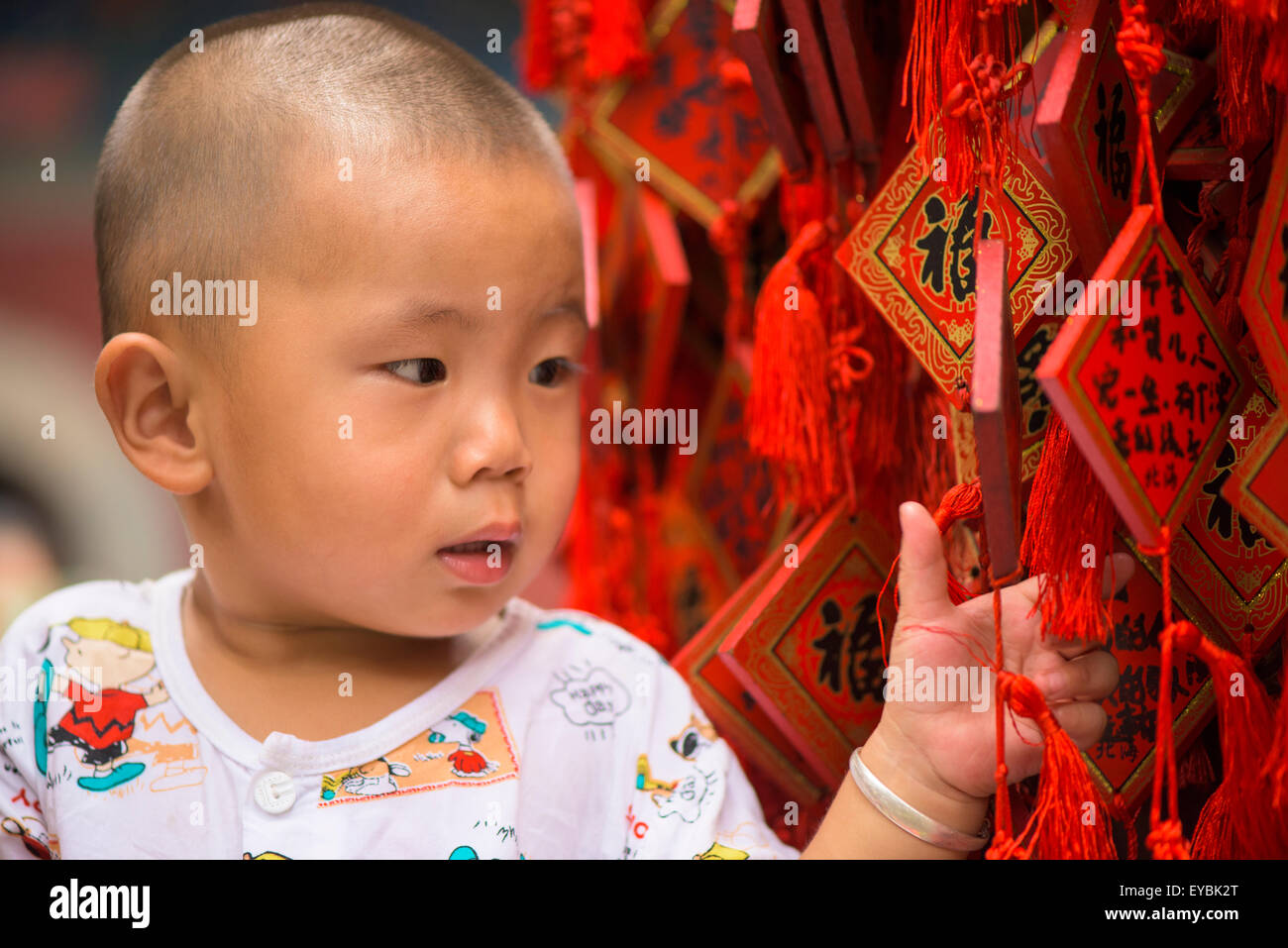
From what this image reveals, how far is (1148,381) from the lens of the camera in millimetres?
506

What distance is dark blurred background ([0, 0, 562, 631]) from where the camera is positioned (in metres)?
1.31

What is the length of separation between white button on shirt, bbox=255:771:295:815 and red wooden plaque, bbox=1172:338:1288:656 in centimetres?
51

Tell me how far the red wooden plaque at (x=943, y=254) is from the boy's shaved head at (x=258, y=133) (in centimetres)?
22

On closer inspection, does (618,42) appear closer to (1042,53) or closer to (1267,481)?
(1042,53)

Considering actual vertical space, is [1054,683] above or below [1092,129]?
below

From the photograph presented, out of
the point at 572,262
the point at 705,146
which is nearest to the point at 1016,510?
the point at 572,262

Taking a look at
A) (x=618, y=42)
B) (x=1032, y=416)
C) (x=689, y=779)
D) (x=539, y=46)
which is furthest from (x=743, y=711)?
(x=539, y=46)

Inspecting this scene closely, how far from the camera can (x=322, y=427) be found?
2.14 feet

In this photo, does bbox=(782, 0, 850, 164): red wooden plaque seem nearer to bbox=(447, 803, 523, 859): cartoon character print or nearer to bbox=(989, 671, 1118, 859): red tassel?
bbox=(989, 671, 1118, 859): red tassel

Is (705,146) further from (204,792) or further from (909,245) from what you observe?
(204,792)

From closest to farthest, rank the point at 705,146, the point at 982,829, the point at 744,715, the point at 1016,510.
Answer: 1. the point at 1016,510
2. the point at 982,829
3. the point at 744,715
4. the point at 705,146

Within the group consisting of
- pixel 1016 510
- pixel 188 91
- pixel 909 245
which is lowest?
pixel 1016 510

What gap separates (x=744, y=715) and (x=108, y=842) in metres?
0.41

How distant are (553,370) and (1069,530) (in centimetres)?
33
